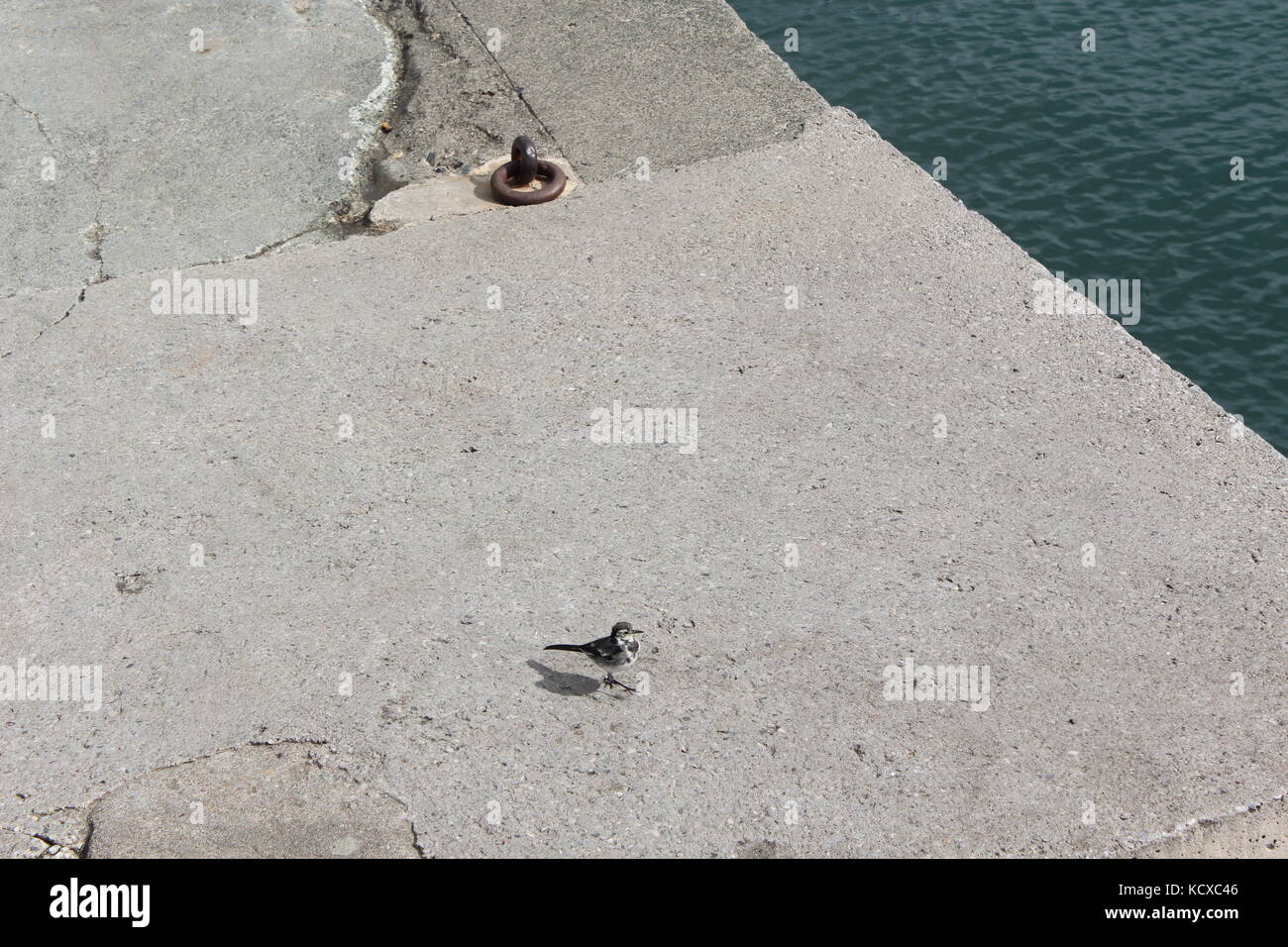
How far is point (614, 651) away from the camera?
4383mm

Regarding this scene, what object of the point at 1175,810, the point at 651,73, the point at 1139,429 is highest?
the point at 651,73

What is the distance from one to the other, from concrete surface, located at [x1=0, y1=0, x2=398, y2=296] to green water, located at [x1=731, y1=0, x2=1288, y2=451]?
5.86 meters

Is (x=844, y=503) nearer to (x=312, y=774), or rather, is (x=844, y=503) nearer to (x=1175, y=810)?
(x=1175, y=810)

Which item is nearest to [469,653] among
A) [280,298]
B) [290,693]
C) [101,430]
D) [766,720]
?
[290,693]

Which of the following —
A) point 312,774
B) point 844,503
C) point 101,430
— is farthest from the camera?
point 101,430

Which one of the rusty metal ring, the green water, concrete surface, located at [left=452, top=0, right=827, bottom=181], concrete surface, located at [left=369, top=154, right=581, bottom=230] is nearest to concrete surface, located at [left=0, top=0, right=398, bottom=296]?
concrete surface, located at [left=369, top=154, right=581, bottom=230]

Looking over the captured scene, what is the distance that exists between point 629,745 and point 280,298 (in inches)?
139

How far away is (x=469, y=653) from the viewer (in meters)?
4.63

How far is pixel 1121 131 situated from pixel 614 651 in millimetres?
9788

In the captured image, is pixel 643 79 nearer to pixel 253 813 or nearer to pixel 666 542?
pixel 666 542

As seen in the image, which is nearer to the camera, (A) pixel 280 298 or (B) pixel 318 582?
(B) pixel 318 582

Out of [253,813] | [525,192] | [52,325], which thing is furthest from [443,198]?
[253,813]

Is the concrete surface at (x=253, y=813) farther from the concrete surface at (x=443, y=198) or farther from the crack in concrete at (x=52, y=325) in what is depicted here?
the concrete surface at (x=443, y=198)

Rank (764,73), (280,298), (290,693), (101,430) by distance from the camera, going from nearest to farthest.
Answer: (290,693), (101,430), (280,298), (764,73)
